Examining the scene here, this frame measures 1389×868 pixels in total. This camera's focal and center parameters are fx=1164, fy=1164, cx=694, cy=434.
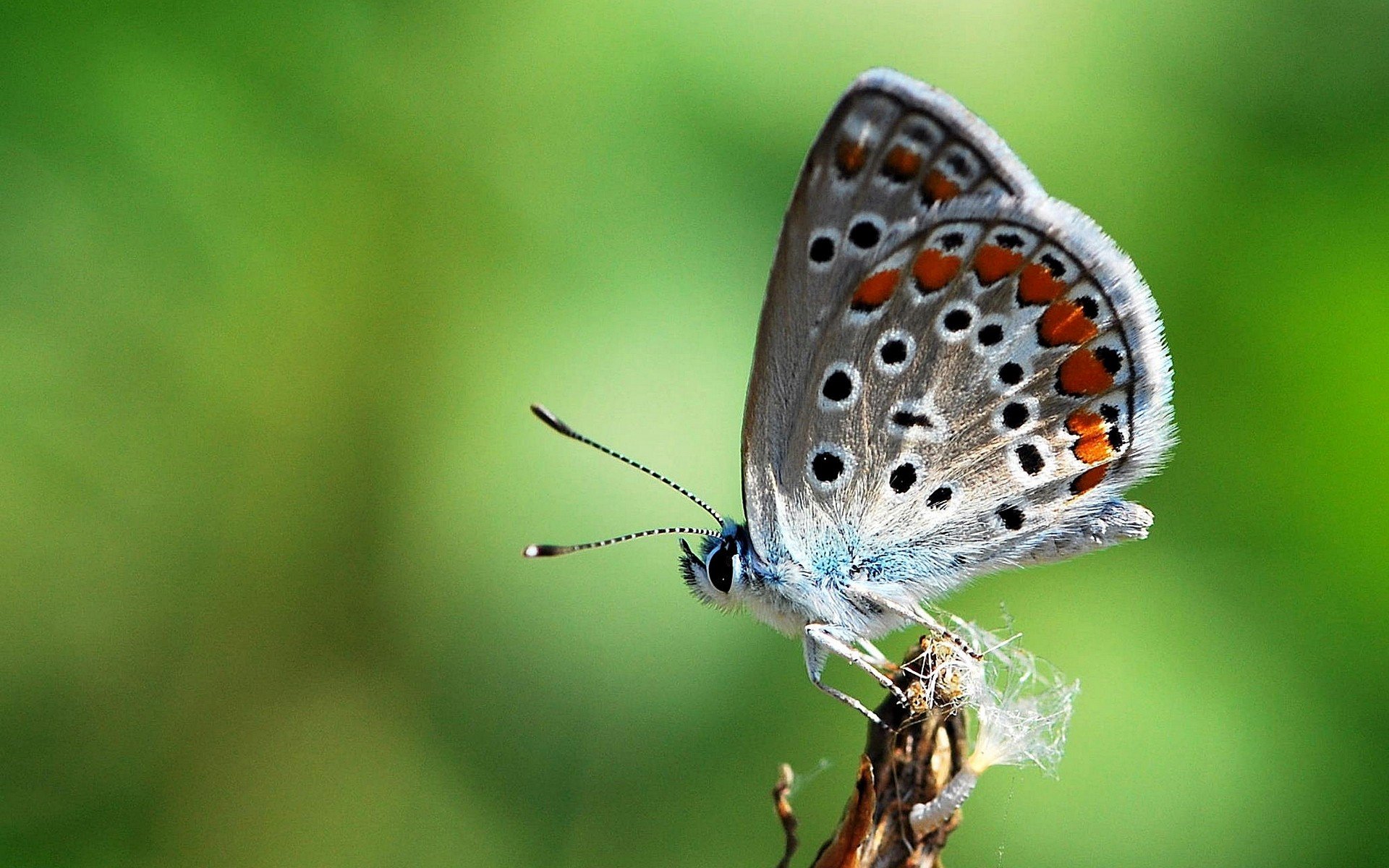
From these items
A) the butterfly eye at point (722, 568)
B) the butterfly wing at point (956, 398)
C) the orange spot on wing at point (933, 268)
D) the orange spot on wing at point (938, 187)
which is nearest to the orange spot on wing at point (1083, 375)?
the butterfly wing at point (956, 398)

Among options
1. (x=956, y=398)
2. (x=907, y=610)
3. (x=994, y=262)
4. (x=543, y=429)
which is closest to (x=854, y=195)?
(x=994, y=262)

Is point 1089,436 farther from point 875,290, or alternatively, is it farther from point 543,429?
point 543,429

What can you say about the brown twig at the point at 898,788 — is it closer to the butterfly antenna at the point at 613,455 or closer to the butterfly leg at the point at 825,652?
the butterfly leg at the point at 825,652

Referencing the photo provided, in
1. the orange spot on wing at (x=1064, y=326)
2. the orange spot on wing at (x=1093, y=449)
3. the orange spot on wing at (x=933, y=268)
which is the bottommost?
the orange spot on wing at (x=1093, y=449)

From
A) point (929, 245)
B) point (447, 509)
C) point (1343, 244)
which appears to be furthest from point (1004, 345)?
point (447, 509)

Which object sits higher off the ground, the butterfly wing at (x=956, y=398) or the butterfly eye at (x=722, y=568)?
the butterfly wing at (x=956, y=398)

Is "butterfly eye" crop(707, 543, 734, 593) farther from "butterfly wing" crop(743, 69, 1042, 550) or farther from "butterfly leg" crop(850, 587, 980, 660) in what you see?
"butterfly leg" crop(850, 587, 980, 660)

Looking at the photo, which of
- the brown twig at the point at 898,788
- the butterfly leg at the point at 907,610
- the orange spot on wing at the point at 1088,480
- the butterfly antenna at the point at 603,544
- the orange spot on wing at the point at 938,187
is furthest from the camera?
the butterfly antenna at the point at 603,544

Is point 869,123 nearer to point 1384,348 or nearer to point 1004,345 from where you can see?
point 1004,345

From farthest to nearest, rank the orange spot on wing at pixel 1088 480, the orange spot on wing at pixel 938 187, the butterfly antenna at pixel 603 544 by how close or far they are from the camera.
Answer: the butterfly antenna at pixel 603 544 → the orange spot on wing at pixel 1088 480 → the orange spot on wing at pixel 938 187
